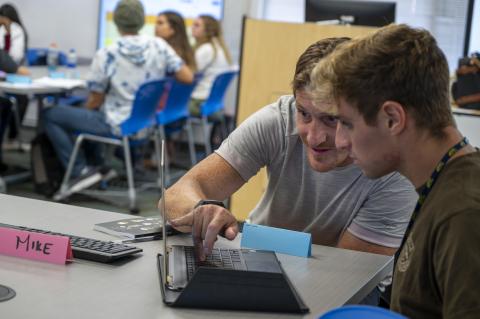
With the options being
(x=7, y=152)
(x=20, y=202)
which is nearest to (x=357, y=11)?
(x=20, y=202)

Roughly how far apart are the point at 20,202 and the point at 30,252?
443 mm

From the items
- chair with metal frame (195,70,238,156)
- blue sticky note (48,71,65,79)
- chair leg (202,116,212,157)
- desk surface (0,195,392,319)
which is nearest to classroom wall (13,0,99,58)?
chair leg (202,116,212,157)

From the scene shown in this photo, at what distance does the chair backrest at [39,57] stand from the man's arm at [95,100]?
6.30 feet

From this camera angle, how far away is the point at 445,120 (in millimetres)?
1128

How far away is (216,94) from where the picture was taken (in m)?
5.81

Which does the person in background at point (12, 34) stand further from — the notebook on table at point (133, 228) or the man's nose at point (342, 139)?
the man's nose at point (342, 139)

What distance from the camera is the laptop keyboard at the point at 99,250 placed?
1367 mm

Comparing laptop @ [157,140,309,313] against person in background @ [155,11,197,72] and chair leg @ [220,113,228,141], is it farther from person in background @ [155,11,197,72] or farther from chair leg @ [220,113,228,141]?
chair leg @ [220,113,228,141]

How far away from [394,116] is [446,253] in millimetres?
228

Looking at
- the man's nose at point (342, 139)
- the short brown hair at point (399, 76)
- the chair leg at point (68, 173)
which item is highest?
the short brown hair at point (399, 76)

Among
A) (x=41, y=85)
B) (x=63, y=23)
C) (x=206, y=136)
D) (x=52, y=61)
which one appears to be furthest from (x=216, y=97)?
(x=63, y=23)

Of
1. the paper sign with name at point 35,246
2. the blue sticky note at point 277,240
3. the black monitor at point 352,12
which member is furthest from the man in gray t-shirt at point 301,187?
the black monitor at point 352,12

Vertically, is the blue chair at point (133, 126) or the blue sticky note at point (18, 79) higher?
the blue sticky note at point (18, 79)

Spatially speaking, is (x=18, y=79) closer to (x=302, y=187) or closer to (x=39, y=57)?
(x=39, y=57)
